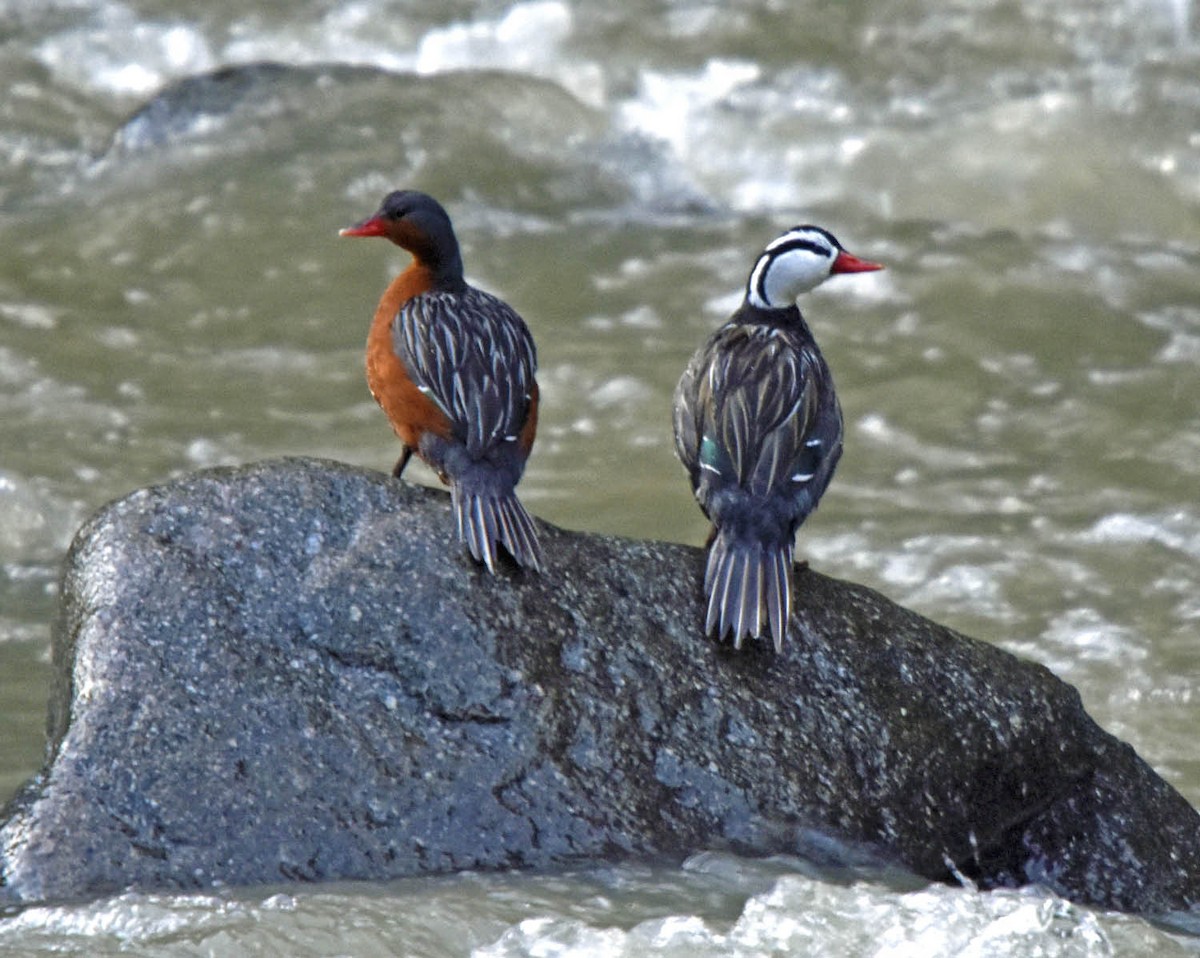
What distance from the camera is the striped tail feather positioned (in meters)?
4.62

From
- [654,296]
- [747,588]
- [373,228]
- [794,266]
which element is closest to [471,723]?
[747,588]

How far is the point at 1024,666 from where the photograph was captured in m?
5.07

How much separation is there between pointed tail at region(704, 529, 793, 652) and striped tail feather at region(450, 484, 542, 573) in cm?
46

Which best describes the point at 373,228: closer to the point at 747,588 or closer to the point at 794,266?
the point at 794,266

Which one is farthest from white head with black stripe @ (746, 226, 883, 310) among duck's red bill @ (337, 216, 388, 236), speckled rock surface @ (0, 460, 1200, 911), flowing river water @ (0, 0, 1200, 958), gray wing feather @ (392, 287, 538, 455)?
flowing river water @ (0, 0, 1200, 958)

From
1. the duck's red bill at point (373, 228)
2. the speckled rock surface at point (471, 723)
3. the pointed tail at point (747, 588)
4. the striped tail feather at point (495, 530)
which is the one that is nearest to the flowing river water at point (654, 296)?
the speckled rock surface at point (471, 723)

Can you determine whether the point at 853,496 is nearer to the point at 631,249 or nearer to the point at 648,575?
the point at 631,249

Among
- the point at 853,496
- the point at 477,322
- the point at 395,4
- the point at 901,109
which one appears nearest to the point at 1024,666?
the point at 477,322

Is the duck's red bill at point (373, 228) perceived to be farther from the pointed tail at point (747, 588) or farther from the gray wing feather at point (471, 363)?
the pointed tail at point (747, 588)

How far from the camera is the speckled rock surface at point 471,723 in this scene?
13.7 ft

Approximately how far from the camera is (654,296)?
33.9 feet

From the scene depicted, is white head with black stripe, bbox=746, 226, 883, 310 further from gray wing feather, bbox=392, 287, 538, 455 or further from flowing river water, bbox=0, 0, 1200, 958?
flowing river water, bbox=0, 0, 1200, 958

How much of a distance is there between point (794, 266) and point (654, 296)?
4698 millimetres

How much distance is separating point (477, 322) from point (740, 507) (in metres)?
1.00
